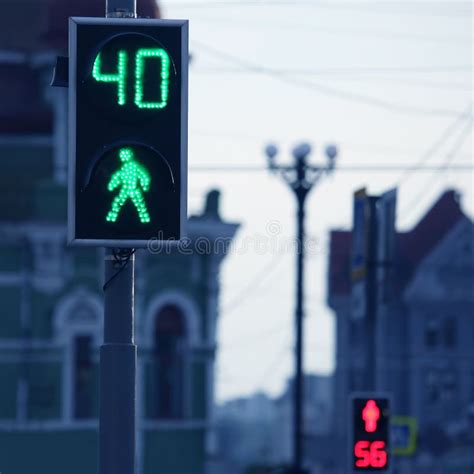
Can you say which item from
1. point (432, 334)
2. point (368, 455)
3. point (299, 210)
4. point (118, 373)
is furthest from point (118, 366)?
point (432, 334)

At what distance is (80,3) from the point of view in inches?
1476

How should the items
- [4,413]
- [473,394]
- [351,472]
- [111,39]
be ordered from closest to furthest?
[111,39]
[351,472]
[4,413]
[473,394]

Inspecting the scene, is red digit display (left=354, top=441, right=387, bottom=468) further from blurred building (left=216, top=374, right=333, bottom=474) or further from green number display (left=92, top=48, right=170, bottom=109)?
blurred building (left=216, top=374, right=333, bottom=474)

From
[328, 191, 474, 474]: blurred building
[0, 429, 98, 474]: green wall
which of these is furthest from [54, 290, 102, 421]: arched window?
[328, 191, 474, 474]: blurred building

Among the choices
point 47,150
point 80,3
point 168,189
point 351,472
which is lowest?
point 351,472

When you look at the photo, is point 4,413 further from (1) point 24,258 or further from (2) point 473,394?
(2) point 473,394

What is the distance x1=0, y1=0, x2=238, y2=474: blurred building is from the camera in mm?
34250

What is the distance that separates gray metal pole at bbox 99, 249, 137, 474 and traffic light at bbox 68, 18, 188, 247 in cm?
49

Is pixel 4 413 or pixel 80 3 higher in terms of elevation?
pixel 80 3

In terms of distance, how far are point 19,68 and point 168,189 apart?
3205cm

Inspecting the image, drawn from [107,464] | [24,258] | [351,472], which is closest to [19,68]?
[24,258]

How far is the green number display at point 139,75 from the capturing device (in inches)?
275

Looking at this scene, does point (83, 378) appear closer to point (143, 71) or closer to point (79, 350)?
point (79, 350)

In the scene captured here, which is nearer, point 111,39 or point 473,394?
point 111,39
